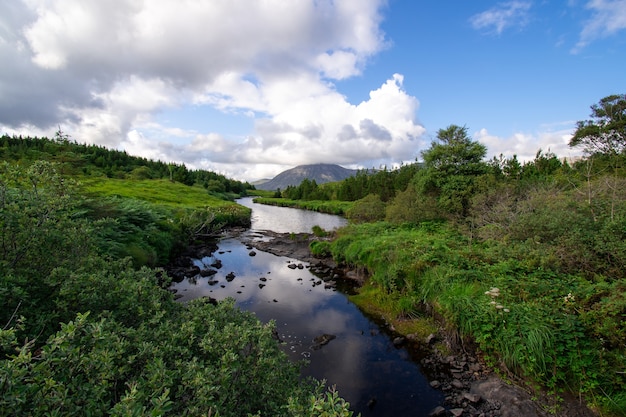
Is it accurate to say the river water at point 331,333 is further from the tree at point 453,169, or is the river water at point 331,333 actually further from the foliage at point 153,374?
the tree at point 453,169

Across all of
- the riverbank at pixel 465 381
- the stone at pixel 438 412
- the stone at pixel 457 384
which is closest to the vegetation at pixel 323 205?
the riverbank at pixel 465 381

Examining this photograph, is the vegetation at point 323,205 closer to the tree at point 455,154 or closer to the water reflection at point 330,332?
the tree at point 455,154

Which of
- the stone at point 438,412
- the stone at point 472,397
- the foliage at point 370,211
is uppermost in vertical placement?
the foliage at point 370,211

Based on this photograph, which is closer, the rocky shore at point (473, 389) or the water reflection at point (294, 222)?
the rocky shore at point (473, 389)

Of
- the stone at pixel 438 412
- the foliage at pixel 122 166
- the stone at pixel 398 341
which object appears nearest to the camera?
the stone at pixel 438 412

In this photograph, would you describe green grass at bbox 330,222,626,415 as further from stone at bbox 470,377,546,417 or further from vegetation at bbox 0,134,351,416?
vegetation at bbox 0,134,351,416

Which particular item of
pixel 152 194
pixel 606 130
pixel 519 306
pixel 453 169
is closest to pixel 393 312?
pixel 519 306

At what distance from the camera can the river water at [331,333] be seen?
955cm

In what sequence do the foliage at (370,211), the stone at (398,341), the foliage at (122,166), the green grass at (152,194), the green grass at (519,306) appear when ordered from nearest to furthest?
the green grass at (519,306) < the stone at (398,341) < the foliage at (370,211) < the green grass at (152,194) < the foliage at (122,166)

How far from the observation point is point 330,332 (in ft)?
45.1

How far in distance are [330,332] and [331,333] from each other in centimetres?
11

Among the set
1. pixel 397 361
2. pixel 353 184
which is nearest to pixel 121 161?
pixel 353 184

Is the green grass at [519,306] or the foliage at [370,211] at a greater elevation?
the foliage at [370,211]

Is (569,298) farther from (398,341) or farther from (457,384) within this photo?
(398,341)
